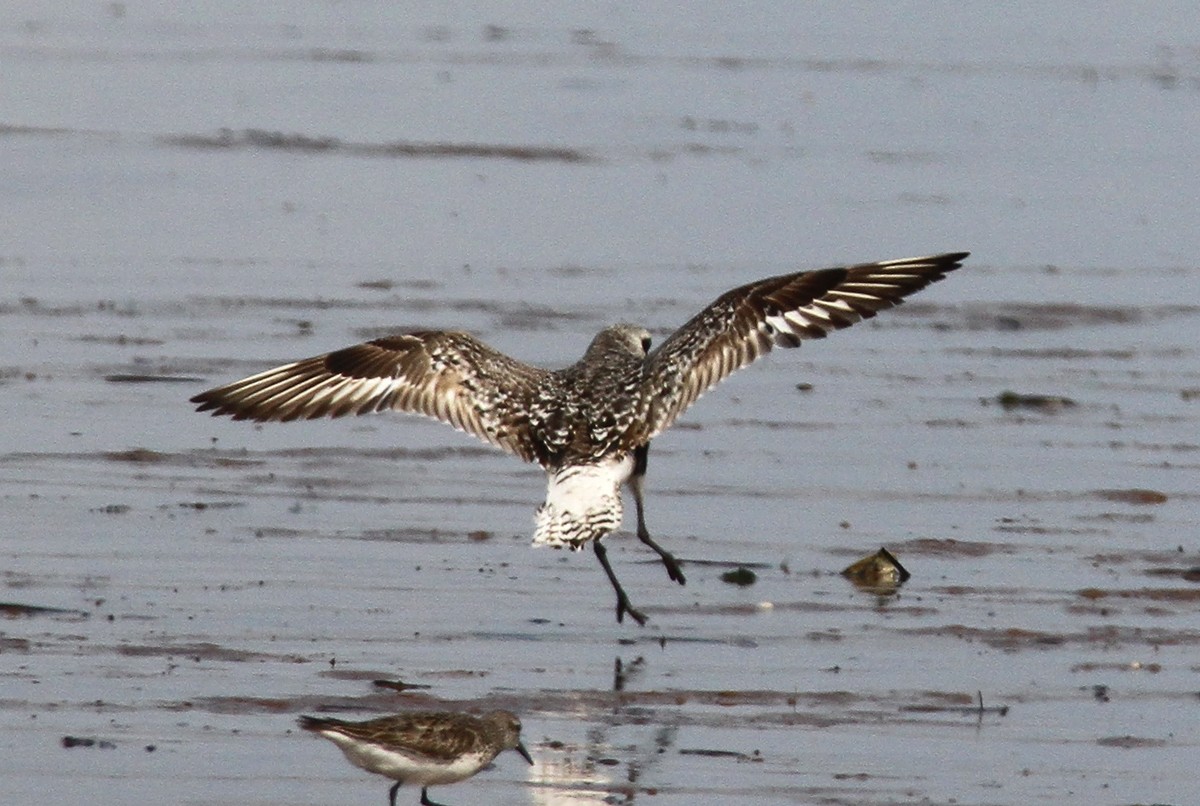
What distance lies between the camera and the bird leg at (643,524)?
9.59 m

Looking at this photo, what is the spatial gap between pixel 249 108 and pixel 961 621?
12751mm

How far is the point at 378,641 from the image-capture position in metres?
8.74

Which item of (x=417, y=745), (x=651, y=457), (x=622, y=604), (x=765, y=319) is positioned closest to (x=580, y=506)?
(x=622, y=604)

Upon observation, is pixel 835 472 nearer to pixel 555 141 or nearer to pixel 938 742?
pixel 938 742

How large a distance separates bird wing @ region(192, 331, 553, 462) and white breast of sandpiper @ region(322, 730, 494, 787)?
2.79 meters

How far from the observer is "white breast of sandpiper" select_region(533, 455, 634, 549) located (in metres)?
8.98

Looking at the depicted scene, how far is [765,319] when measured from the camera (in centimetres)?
998

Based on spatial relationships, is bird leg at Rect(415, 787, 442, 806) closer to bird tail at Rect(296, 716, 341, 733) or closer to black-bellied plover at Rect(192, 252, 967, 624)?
bird tail at Rect(296, 716, 341, 733)

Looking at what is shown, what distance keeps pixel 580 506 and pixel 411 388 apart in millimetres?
1087

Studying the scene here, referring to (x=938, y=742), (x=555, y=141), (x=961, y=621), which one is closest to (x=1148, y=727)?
(x=938, y=742)

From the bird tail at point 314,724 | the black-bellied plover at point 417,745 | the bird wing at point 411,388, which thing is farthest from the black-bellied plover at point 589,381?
the bird tail at point 314,724

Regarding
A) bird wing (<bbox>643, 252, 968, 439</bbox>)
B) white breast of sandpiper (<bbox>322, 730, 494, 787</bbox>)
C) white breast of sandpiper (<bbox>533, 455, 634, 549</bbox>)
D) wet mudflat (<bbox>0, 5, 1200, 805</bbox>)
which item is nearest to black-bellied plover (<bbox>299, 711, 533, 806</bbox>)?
white breast of sandpiper (<bbox>322, 730, 494, 787</bbox>)

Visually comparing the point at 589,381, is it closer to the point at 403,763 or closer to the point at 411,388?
the point at 411,388

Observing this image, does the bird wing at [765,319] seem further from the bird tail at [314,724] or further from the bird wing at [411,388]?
the bird tail at [314,724]
